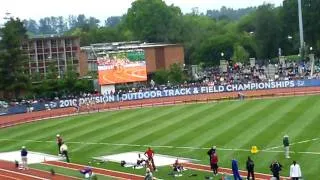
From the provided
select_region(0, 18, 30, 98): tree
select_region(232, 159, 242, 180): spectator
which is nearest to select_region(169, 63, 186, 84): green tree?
select_region(0, 18, 30, 98): tree

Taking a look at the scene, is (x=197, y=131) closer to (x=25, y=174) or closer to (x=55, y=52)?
(x=25, y=174)

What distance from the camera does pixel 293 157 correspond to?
33500 millimetres

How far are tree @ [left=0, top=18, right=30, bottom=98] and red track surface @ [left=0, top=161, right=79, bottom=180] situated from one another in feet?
153

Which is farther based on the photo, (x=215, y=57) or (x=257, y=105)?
(x=215, y=57)

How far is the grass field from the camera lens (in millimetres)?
35594

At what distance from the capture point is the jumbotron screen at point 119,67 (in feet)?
252

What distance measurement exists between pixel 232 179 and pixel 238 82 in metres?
50.3

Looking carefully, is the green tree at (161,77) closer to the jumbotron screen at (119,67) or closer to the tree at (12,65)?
the jumbotron screen at (119,67)

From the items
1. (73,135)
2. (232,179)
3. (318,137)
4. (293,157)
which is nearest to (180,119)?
(73,135)

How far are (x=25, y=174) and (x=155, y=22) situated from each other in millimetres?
107428

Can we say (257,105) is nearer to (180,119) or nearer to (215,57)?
(180,119)

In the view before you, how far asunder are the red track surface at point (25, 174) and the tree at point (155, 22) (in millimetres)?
101636

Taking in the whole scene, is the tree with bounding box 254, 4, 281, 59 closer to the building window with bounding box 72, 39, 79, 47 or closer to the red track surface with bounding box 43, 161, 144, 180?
the building window with bounding box 72, 39, 79, 47

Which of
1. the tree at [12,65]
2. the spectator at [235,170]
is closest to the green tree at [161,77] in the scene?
the tree at [12,65]
